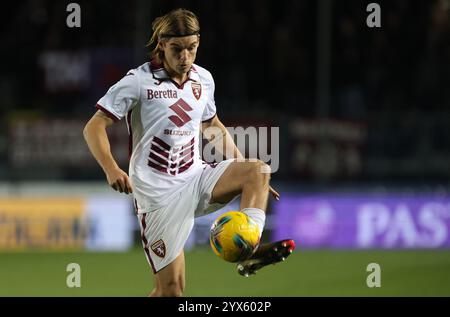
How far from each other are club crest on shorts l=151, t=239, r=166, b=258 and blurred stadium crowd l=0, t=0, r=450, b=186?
7.36 m

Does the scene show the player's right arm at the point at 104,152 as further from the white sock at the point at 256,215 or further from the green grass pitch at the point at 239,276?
the green grass pitch at the point at 239,276

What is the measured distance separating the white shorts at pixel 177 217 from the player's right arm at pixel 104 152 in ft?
2.02

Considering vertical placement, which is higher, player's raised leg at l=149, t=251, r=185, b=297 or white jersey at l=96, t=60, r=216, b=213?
white jersey at l=96, t=60, r=216, b=213

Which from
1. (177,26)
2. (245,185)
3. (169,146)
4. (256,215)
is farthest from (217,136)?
(256,215)

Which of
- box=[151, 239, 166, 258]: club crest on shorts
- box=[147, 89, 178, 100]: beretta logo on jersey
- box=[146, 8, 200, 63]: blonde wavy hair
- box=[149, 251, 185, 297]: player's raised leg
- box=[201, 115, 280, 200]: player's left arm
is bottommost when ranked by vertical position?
box=[149, 251, 185, 297]: player's raised leg

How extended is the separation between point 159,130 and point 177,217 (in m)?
0.57

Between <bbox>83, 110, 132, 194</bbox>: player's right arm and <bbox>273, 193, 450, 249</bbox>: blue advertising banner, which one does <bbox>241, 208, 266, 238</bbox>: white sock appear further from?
<bbox>273, 193, 450, 249</bbox>: blue advertising banner

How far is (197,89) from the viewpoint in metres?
6.77

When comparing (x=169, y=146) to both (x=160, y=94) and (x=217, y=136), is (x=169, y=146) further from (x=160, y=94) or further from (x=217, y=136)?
(x=217, y=136)

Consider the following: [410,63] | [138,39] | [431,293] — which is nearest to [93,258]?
[138,39]

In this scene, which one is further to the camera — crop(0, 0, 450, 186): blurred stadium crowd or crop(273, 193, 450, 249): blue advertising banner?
crop(0, 0, 450, 186): blurred stadium crowd

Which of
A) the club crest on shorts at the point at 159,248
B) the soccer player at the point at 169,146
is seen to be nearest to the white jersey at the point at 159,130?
the soccer player at the point at 169,146

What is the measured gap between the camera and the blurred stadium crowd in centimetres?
1439

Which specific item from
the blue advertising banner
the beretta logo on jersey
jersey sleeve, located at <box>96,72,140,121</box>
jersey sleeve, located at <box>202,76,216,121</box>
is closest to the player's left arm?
jersey sleeve, located at <box>202,76,216,121</box>
